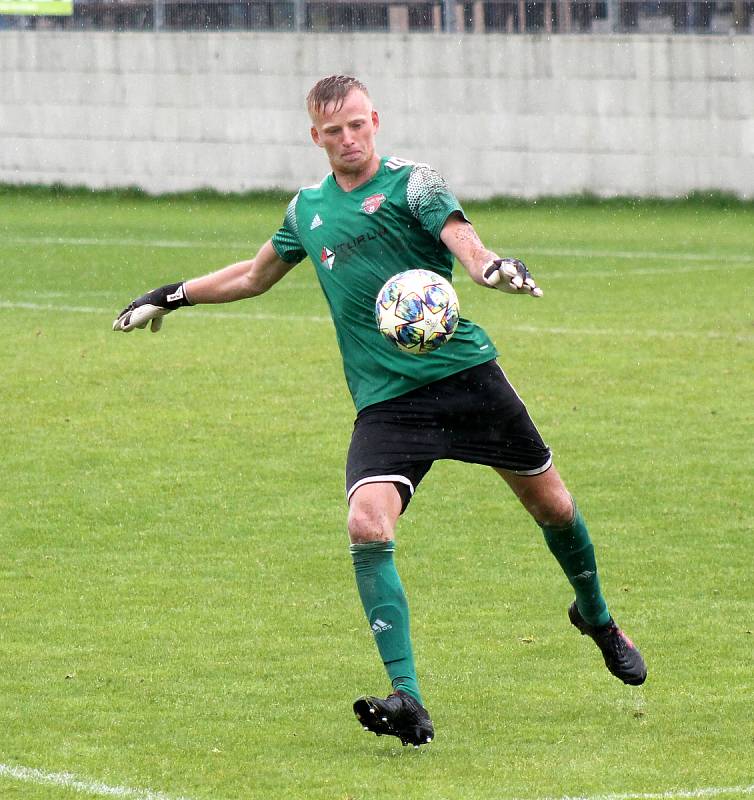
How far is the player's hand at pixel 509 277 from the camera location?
5520mm

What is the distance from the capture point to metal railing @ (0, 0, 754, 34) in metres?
26.5

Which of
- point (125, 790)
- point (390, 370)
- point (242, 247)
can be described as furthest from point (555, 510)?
point (242, 247)

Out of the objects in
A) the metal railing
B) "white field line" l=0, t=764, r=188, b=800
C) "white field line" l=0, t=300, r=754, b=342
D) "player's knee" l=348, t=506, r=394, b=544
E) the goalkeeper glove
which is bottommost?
"white field line" l=0, t=300, r=754, b=342

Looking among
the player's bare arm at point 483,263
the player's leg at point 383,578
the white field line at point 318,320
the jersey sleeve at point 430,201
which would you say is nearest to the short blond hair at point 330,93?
the jersey sleeve at point 430,201

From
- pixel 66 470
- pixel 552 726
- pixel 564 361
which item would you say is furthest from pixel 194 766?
pixel 564 361

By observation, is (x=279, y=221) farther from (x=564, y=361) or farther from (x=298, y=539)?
(x=298, y=539)

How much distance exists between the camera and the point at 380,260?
6.19 metres

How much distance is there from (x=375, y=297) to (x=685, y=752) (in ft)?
5.81

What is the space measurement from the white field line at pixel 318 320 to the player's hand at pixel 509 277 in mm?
9679

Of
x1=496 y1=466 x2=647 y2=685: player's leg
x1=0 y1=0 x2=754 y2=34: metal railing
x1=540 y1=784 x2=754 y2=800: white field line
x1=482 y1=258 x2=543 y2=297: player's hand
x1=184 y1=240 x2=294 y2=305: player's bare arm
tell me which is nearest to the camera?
x1=540 y1=784 x2=754 y2=800: white field line

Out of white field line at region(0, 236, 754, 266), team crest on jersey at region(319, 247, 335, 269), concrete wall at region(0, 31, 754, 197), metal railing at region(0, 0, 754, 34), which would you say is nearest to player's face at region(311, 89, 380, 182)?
team crest on jersey at region(319, 247, 335, 269)

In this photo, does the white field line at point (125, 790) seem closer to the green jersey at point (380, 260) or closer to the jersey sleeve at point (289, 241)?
the green jersey at point (380, 260)

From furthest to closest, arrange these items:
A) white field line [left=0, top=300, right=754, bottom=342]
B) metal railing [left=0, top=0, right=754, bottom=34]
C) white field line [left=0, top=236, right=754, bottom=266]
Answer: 1. metal railing [left=0, top=0, right=754, bottom=34]
2. white field line [left=0, top=236, right=754, bottom=266]
3. white field line [left=0, top=300, right=754, bottom=342]

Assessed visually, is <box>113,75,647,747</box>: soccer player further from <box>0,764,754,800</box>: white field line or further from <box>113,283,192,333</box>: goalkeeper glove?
<box>0,764,754,800</box>: white field line
